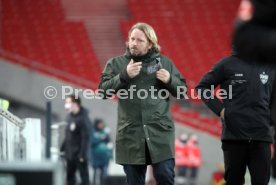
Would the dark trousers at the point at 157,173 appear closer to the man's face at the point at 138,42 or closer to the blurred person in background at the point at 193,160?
the man's face at the point at 138,42

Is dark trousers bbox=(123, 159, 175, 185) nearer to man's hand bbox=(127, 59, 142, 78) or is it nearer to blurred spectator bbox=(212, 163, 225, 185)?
man's hand bbox=(127, 59, 142, 78)

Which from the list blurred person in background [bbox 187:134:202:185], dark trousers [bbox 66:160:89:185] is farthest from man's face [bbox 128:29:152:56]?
blurred person in background [bbox 187:134:202:185]

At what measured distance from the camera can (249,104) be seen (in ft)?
23.6

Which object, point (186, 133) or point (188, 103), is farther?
point (188, 103)

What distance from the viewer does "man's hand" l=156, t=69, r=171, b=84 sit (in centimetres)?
702

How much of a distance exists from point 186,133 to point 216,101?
1264 centimetres

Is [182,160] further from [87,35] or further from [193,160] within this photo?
[87,35]

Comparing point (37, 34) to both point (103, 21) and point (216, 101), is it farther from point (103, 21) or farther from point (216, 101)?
point (216, 101)

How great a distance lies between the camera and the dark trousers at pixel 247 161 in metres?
7.17

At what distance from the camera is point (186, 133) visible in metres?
→ 20.0

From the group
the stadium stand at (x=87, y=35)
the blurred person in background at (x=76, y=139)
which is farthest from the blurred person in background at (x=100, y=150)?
the blurred person in background at (x=76, y=139)

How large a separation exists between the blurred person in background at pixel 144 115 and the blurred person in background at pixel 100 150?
10.1m

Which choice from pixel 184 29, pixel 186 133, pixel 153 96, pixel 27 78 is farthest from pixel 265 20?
pixel 184 29

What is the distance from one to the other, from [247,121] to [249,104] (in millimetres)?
138
